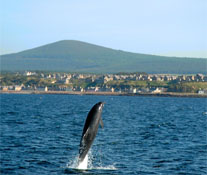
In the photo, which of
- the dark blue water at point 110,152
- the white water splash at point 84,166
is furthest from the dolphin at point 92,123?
the white water splash at point 84,166

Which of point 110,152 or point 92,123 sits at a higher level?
point 92,123

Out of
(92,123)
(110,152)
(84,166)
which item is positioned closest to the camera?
(92,123)

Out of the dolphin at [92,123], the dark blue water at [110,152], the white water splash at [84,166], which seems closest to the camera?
the dolphin at [92,123]

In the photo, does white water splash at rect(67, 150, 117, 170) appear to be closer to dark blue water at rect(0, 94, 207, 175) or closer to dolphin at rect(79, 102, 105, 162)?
dark blue water at rect(0, 94, 207, 175)

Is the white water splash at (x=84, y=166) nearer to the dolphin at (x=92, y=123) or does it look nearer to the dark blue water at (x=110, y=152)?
the dark blue water at (x=110, y=152)

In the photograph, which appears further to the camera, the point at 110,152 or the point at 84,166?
the point at 110,152

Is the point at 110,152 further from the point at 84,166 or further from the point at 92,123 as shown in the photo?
the point at 92,123

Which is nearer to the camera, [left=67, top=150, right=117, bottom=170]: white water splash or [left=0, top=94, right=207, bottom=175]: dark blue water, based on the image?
[left=0, top=94, right=207, bottom=175]: dark blue water

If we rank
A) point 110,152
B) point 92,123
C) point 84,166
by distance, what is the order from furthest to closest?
point 110,152 < point 84,166 < point 92,123

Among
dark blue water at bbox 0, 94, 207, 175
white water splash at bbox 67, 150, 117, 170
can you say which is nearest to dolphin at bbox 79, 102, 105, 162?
dark blue water at bbox 0, 94, 207, 175

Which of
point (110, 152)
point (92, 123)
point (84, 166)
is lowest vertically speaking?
point (110, 152)

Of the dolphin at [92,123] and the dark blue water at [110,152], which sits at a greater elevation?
the dolphin at [92,123]

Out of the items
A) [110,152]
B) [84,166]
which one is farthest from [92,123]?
[110,152]

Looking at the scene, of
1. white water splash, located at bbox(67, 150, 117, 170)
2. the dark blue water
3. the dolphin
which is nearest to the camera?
the dolphin
